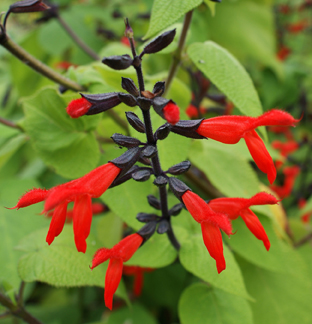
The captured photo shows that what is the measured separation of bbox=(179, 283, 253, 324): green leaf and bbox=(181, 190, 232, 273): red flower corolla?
31cm

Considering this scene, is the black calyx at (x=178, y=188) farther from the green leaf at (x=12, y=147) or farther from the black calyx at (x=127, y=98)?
the green leaf at (x=12, y=147)

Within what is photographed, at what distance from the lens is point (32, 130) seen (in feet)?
2.55

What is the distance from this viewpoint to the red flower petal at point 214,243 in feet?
1.56

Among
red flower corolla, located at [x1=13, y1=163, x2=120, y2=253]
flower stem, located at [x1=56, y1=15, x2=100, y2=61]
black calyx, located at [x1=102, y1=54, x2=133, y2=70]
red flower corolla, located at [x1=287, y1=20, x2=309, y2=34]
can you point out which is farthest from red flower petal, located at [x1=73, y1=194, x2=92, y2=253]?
red flower corolla, located at [x1=287, y1=20, x2=309, y2=34]

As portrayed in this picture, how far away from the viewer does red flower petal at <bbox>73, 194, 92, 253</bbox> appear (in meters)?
0.46

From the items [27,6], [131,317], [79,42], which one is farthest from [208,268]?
[79,42]

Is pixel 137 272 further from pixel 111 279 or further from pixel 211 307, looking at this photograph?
pixel 111 279

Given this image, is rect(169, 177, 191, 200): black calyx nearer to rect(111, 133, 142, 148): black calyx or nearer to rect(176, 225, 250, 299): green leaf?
rect(111, 133, 142, 148): black calyx

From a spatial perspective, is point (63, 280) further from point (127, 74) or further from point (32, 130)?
point (127, 74)

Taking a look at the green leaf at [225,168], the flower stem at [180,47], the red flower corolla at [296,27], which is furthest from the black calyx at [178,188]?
the red flower corolla at [296,27]

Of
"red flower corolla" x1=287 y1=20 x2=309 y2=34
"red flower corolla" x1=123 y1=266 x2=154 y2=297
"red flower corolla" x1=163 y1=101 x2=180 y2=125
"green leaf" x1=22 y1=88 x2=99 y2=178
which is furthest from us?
"red flower corolla" x1=287 y1=20 x2=309 y2=34

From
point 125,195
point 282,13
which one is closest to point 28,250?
point 125,195

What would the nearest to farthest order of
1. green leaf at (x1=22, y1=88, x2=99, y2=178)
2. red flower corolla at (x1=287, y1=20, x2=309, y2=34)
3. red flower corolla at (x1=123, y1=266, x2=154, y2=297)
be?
green leaf at (x1=22, y1=88, x2=99, y2=178) → red flower corolla at (x1=123, y1=266, x2=154, y2=297) → red flower corolla at (x1=287, y1=20, x2=309, y2=34)

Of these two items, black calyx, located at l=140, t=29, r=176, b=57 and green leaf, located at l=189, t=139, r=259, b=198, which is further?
green leaf, located at l=189, t=139, r=259, b=198
